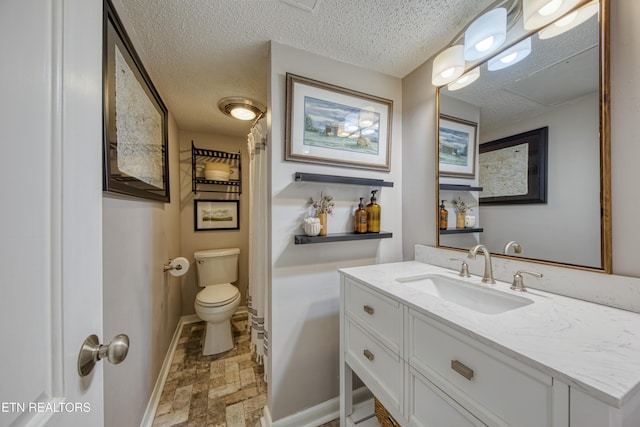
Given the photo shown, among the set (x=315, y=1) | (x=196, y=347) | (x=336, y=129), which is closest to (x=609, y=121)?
(x=336, y=129)

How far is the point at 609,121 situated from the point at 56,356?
1.64m

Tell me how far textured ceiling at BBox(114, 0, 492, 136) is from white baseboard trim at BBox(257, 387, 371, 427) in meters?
2.15

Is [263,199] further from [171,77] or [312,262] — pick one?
[171,77]

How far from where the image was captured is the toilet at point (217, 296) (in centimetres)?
198

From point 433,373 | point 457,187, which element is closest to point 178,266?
point 433,373

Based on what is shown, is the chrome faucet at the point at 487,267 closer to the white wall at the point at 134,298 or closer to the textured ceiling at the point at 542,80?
the textured ceiling at the point at 542,80

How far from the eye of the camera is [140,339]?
4.27ft

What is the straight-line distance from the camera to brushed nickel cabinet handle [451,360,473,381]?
656mm

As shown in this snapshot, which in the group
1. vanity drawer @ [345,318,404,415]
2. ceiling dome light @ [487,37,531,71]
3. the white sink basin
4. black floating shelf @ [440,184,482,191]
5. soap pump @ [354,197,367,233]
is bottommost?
vanity drawer @ [345,318,404,415]

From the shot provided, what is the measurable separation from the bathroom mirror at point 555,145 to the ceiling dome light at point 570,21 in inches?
0.6

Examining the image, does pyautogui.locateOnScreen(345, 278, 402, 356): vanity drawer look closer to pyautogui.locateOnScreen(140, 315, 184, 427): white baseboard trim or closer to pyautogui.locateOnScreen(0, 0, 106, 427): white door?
pyautogui.locateOnScreen(0, 0, 106, 427): white door

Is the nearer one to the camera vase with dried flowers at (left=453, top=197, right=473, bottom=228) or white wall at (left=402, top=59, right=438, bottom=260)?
vase with dried flowers at (left=453, top=197, right=473, bottom=228)

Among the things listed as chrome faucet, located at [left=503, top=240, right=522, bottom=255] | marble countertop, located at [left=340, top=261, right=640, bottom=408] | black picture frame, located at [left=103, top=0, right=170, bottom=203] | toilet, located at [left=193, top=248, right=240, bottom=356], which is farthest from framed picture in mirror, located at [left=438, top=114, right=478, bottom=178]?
toilet, located at [left=193, top=248, right=240, bottom=356]

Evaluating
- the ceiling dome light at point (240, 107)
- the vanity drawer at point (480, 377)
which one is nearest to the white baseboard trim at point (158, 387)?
the vanity drawer at point (480, 377)
